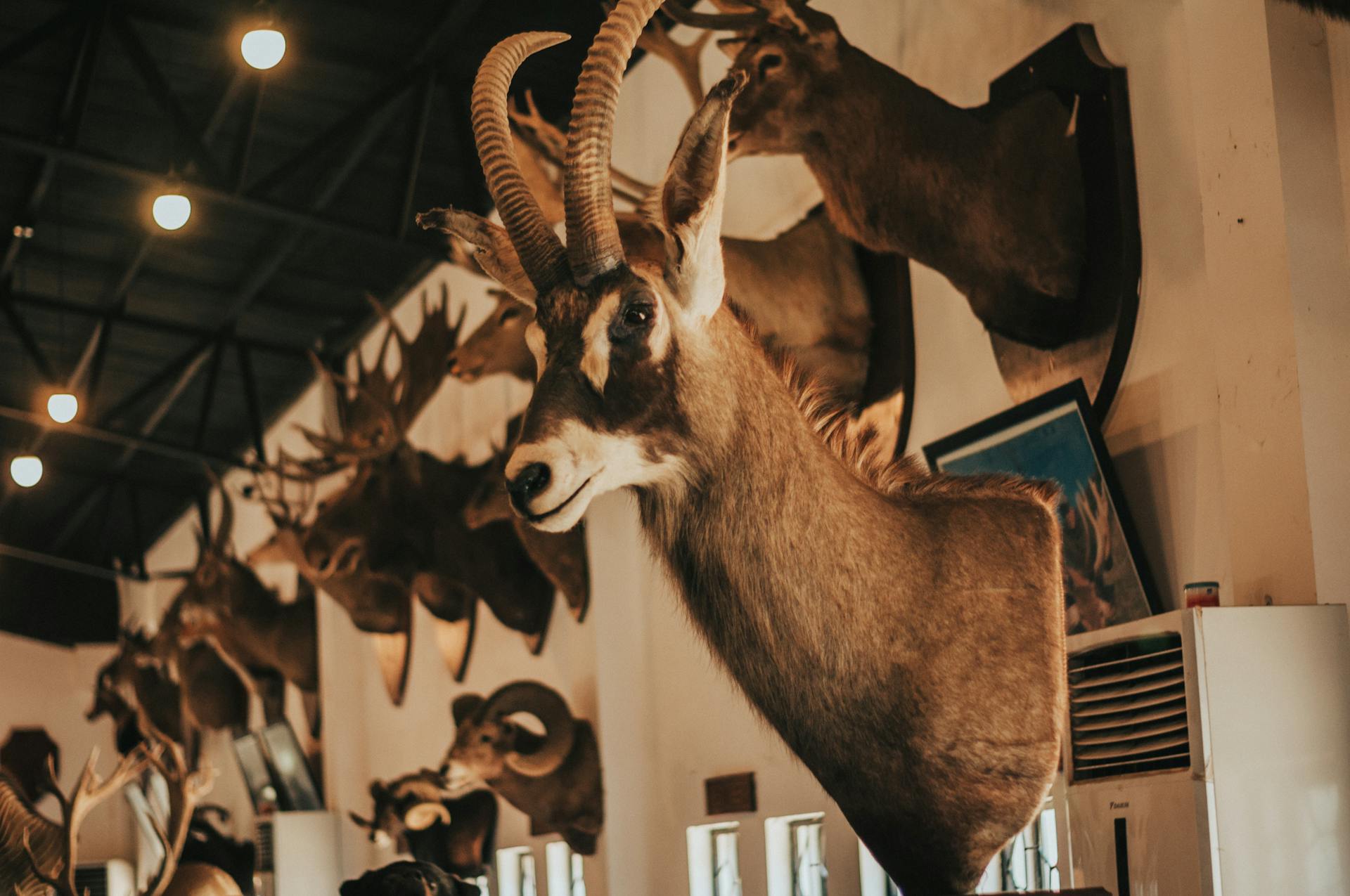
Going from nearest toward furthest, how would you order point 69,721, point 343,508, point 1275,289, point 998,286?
point 1275,289, point 998,286, point 343,508, point 69,721

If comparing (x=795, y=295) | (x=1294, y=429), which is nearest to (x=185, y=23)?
(x=795, y=295)

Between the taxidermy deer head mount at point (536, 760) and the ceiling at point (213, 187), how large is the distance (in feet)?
8.19

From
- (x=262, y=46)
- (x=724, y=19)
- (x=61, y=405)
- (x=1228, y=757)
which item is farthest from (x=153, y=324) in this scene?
(x=1228, y=757)

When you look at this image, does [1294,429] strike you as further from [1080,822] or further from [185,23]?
[185,23]

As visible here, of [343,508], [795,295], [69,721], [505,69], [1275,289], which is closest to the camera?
[505,69]

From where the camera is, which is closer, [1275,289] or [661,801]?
[1275,289]

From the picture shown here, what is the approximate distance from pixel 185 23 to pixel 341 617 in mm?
4644

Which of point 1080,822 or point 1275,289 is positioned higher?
point 1275,289

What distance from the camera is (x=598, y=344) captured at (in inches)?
96.0

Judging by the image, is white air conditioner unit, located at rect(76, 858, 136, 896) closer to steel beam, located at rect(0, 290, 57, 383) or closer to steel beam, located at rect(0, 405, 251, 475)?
steel beam, located at rect(0, 405, 251, 475)

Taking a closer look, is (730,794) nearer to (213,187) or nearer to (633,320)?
(633,320)

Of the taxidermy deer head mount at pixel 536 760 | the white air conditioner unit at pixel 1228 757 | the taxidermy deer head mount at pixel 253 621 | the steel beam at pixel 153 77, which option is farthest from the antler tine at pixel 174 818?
the white air conditioner unit at pixel 1228 757

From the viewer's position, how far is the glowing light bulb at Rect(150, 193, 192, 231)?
6.98m

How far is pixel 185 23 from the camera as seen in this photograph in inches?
291
